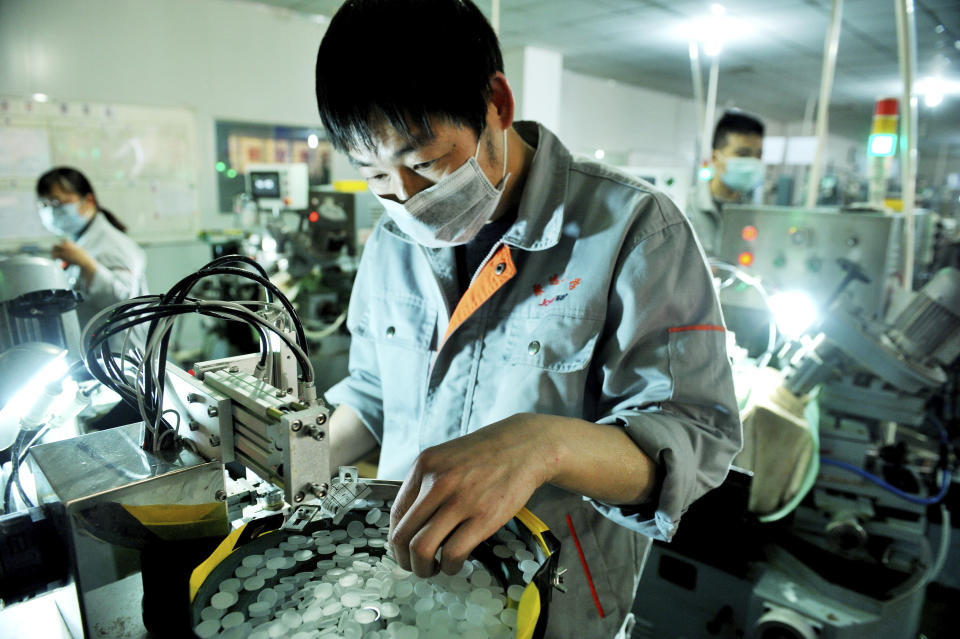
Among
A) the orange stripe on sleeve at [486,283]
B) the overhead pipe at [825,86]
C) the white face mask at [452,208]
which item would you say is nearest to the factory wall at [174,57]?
the overhead pipe at [825,86]

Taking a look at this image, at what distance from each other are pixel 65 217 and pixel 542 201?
2728mm

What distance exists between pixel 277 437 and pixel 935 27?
6.66 m

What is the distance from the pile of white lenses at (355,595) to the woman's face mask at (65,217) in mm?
2671

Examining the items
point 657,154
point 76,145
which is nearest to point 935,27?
point 657,154

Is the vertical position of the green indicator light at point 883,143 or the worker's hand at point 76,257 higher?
the green indicator light at point 883,143

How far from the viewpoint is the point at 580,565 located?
836 mm

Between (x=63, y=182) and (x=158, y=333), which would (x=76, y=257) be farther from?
(x=158, y=333)

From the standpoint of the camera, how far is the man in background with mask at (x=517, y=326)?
2.06 ft

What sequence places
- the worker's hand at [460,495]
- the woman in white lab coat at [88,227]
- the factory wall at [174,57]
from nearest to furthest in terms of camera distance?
the worker's hand at [460,495], the woman in white lab coat at [88,227], the factory wall at [174,57]

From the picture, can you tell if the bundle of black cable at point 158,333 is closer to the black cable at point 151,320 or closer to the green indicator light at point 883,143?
the black cable at point 151,320

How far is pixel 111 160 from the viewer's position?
4.30m

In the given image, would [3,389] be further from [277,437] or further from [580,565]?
[580,565]

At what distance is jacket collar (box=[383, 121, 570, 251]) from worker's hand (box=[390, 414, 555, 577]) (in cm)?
34

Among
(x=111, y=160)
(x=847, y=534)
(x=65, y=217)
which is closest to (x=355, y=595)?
(x=847, y=534)
